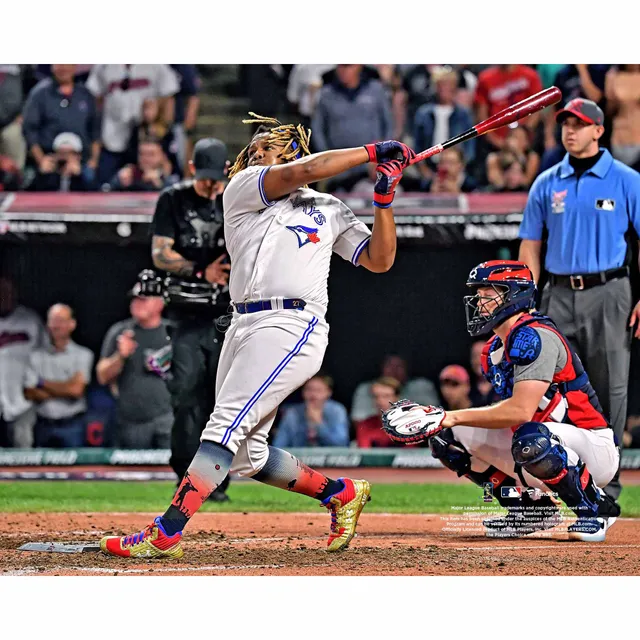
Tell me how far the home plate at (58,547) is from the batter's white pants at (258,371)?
31.7 inches

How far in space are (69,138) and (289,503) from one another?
289 cm

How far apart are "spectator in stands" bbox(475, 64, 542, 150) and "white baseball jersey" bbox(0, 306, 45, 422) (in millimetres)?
3343

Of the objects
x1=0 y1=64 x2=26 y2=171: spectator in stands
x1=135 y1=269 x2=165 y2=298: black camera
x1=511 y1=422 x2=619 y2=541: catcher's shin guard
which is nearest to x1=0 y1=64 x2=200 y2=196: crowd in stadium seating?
x1=0 y1=64 x2=26 y2=171: spectator in stands

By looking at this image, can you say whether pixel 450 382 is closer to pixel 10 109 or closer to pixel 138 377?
pixel 138 377

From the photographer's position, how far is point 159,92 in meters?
7.32

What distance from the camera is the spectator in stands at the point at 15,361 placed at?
7359 mm

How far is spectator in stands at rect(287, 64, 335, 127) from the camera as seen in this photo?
719cm

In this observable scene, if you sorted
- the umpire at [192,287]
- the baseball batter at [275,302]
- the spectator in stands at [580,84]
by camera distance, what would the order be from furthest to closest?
1. the spectator in stands at [580,84]
2. the umpire at [192,287]
3. the baseball batter at [275,302]

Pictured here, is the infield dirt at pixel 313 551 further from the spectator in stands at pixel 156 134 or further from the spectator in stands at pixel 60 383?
the spectator in stands at pixel 156 134

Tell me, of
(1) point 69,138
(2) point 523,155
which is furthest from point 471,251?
(1) point 69,138

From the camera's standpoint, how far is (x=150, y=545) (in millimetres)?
4484

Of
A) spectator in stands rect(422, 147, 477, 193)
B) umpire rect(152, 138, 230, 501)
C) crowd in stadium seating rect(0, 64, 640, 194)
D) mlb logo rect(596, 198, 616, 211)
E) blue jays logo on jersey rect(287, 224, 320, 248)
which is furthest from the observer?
spectator in stands rect(422, 147, 477, 193)

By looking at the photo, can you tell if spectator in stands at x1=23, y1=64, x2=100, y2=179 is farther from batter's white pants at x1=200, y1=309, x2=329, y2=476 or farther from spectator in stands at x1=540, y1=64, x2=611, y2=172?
batter's white pants at x1=200, y1=309, x2=329, y2=476

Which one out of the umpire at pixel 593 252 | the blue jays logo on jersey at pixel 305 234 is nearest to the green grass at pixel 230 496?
the umpire at pixel 593 252
